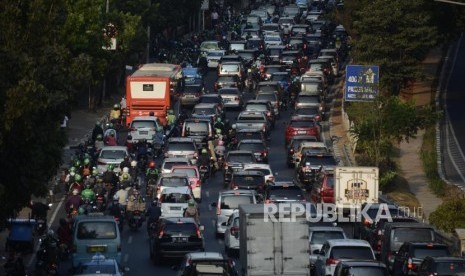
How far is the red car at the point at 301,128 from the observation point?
232ft

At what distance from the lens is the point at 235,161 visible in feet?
203

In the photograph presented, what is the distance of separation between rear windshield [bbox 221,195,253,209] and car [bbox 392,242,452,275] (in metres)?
10.8

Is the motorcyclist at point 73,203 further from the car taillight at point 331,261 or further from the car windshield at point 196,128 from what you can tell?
the car windshield at point 196,128

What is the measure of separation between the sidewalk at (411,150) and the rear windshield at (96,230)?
593 inches

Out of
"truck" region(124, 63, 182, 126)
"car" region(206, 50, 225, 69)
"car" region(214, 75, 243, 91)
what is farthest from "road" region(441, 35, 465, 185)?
"car" region(206, 50, 225, 69)

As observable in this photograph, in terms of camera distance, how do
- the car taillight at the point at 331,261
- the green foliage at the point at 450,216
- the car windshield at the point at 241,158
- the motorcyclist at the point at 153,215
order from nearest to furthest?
1. the car taillight at the point at 331,261
2. the motorcyclist at the point at 153,215
3. the green foliage at the point at 450,216
4. the car windshield at the point at 241,158

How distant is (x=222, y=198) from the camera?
49938mm

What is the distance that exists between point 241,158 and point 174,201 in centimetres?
1185

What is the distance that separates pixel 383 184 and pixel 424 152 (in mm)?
10014

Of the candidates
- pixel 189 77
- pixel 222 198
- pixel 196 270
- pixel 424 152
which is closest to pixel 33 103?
pixel 196 270

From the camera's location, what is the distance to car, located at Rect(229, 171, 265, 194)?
184ft

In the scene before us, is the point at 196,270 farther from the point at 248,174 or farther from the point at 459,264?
the point at 248,174

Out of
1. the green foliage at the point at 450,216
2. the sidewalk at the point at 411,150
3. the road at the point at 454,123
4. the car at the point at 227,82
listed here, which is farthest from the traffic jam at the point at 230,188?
the road at the point at 454,123

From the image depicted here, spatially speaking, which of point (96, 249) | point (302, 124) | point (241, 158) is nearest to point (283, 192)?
point (241, 158)
